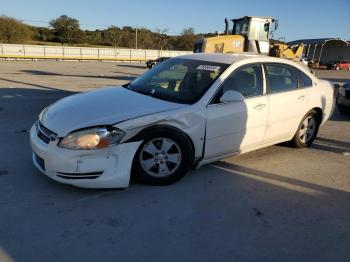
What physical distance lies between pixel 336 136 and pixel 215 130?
3538mm

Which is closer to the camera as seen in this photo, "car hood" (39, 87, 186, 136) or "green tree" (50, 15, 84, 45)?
"car hood" (39, 87, 186, 136)

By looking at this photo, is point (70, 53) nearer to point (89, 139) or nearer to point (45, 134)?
point (45, 134)

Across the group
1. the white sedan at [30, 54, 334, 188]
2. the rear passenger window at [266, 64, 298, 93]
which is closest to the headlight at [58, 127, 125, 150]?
the white sedan at [30, 54, 334, 188]

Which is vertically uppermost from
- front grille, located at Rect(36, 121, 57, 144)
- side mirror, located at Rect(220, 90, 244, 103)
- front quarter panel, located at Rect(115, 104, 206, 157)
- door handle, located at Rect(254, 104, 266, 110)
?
side mirror, located at Rect(220, 90, 244, 103)

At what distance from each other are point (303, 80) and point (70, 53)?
Answer: 138 ft

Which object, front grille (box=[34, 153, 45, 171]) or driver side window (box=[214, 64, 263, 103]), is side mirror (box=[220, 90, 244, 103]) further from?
front grille (box=[34, 153, 45, 171])

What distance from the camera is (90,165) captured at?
3.97 meters

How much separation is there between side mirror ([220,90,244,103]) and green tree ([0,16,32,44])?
57.2 meters

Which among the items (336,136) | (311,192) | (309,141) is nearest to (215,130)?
(311,192)

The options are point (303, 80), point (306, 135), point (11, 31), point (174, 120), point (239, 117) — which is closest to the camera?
point (174, 120)

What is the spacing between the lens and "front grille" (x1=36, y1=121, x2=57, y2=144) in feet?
13.4

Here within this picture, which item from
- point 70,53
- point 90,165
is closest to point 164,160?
point 90,165

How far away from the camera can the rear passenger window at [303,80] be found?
594 centimetres

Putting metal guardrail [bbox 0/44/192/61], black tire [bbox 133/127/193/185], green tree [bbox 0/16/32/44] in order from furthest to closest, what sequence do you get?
1. green tree [bbox 0/16/32/44]
2. metal guardrail [bbox 0/44/192/61]
3. black tire [bbox 133/127/193/185]
